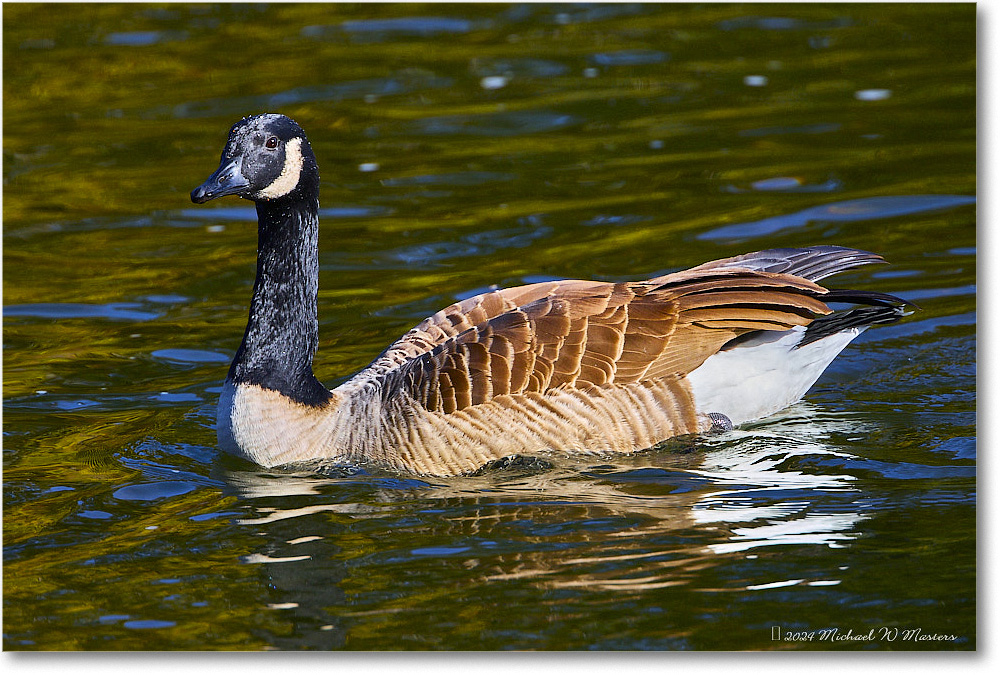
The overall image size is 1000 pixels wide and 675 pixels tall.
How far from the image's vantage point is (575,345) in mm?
8578

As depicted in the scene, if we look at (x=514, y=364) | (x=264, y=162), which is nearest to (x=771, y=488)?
(x=514, y=364)

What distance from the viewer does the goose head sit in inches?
317

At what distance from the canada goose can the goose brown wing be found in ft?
0.03

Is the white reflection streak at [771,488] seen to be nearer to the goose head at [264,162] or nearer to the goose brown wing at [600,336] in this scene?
the goose brown wing at [600,336]

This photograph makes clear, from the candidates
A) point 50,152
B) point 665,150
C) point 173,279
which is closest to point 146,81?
point 50,152

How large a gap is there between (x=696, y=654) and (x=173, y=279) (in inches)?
310

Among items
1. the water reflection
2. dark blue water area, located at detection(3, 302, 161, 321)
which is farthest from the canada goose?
dark blue water area, located at detection(3, 302, 161, 321)

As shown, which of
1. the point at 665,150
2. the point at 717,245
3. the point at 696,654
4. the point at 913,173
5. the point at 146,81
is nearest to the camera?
the point at 696,654

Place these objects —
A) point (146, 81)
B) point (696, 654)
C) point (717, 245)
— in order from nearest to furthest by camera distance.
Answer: point (696, 654) < point (717, 245) < point (146, 81)

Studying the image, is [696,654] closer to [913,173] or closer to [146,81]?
[913,173]

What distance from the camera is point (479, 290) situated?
1186 centimetres

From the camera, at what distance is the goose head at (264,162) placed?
8.05 meters

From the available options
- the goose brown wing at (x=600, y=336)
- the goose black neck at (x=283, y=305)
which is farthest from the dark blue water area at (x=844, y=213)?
the goose black neck at (x=283, y=305)

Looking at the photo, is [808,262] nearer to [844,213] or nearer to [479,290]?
[479,290]
